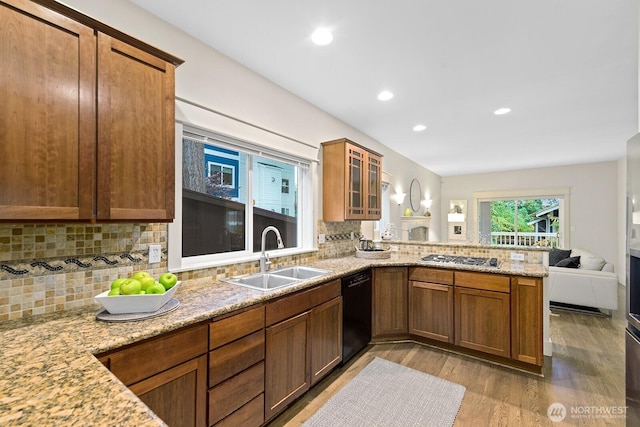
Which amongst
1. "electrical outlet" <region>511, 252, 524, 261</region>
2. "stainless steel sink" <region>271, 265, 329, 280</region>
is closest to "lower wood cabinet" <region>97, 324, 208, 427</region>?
"stainless steel sink" <region>271, 265, 329, 280</region>

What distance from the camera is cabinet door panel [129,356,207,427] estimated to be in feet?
4.06

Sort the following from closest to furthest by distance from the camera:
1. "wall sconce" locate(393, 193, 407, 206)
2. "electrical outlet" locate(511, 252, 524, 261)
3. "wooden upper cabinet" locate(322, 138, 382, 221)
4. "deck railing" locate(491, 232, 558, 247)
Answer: "electrical outlet" locate(511, 252, 524, 261)
"wooden upper cabinet" locate(322, 138, 382, 221)
"wall sconce" locate(393, 193, 407, 206)
"deck railing" locate(491, 232, 558, 247)

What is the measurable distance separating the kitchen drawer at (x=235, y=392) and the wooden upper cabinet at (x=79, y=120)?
94 centimetres

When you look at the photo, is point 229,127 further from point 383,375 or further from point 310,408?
point 383,375

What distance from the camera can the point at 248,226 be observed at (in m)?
2.60

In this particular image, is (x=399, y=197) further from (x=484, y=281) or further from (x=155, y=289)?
(x=155, y=289)

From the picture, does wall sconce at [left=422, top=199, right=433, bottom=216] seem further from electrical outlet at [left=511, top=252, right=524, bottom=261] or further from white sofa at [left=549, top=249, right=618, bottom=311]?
electrical outlet at [left=511, top=252, right=524, bottom=261]

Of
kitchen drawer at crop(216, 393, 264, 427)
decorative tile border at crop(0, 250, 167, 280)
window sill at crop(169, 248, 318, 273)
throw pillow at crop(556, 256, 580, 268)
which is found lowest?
kitchen drawer at crop(216, 393, 264, 427)

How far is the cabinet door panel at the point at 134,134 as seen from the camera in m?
1.35

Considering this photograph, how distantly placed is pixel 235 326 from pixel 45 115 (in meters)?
1.27

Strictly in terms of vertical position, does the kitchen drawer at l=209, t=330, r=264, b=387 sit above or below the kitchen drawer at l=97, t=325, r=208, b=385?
below

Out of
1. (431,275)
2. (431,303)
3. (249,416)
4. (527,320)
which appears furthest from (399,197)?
(249,416)

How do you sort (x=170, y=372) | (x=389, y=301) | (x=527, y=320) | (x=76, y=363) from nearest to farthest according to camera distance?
1. (x=76, y=363)
2. (x=170, y=372)
3. (x=527, y=320)
4. (x=389, y=301)

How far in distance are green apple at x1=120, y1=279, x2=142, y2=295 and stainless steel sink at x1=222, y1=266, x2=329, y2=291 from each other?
758 millimetres
